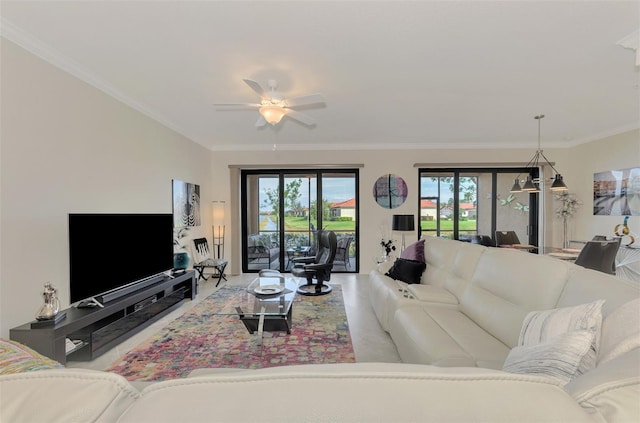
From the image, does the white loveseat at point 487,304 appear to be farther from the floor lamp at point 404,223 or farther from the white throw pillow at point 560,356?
the floor lamp at point 404,223

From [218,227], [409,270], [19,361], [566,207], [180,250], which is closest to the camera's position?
[19,361]

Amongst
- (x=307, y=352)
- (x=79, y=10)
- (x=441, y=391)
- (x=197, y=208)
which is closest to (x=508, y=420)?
(x=441, y=391)

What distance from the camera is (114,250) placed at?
2836 mm

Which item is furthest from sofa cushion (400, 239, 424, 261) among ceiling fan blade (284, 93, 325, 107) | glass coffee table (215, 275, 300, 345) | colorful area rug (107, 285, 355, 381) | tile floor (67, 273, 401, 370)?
ceiling fan blade (284, 93, 325, 107)

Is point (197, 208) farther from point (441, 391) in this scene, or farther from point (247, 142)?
point (441, 391)

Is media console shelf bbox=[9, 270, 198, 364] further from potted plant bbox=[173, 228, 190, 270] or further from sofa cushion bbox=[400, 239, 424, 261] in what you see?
sofa cushion bbox=[400, 239, 424, 261]

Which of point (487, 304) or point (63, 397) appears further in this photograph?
point (487, 304)

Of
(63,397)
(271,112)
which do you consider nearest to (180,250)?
(271,112)

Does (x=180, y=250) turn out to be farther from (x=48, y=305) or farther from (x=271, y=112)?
(x=271, y=112)

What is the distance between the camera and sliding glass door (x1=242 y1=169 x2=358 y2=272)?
587 cm

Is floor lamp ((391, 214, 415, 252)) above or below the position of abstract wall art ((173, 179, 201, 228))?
below

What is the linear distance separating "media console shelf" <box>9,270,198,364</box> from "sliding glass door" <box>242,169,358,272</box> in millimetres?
2364

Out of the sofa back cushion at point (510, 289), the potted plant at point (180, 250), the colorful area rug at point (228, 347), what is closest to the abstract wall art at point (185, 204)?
the potted plant at point (180, 250)

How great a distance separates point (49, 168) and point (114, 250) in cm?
91
